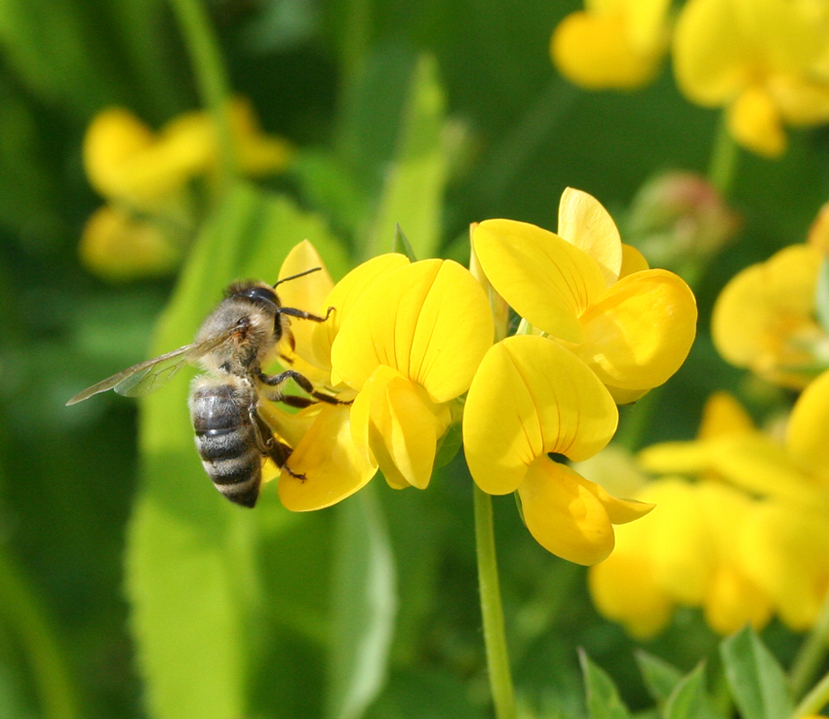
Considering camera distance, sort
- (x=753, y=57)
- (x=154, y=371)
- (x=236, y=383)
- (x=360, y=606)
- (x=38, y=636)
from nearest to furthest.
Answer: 1. (x=236, y=383)
2. (x=154, y=371)
3. (x=360, y=606)
4. (x=753, y=57)
5. (x=38, y=636)

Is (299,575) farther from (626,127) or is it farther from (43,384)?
(626,127)

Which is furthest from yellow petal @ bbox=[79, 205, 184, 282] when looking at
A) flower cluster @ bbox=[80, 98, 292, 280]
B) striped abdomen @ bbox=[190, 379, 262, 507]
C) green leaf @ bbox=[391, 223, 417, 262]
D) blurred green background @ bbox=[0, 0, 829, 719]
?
green leaf @ bbox=[391, 223, 417, 262]

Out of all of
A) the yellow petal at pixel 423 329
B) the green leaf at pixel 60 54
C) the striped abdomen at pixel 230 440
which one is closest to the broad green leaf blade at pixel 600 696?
the yellow petal at pixel 423 329

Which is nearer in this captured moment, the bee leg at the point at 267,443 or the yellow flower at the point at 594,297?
the yellow flower at the point at 594,297

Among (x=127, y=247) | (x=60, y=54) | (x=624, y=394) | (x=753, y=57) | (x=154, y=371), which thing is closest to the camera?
(x=624, y=394)

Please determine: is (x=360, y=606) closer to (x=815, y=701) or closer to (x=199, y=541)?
(x=199, y=541)

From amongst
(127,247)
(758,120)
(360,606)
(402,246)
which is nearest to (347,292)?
(402,246)

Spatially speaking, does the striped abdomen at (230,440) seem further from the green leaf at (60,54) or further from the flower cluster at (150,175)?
the green leaf at (60,54)
